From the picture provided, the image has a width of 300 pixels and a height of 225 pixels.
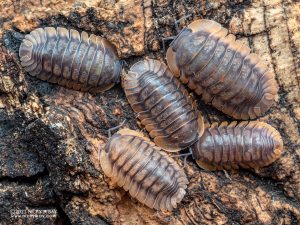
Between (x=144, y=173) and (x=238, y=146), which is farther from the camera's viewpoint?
(x=238, y=146)

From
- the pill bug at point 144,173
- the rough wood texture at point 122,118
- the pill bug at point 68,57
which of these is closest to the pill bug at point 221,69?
the rough wood texture at point 122,118

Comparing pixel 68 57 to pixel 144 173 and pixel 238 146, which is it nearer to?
pixel 144 173

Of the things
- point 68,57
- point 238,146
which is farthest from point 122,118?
point 238,146

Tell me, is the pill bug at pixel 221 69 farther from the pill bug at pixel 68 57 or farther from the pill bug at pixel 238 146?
the pill bug at pixel 68 57

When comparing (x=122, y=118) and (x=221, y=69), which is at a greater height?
(x=221, y=69)

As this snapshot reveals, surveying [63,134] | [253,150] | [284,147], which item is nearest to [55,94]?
[63,134]

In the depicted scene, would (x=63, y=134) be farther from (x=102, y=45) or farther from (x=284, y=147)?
(x=284, y=147)
